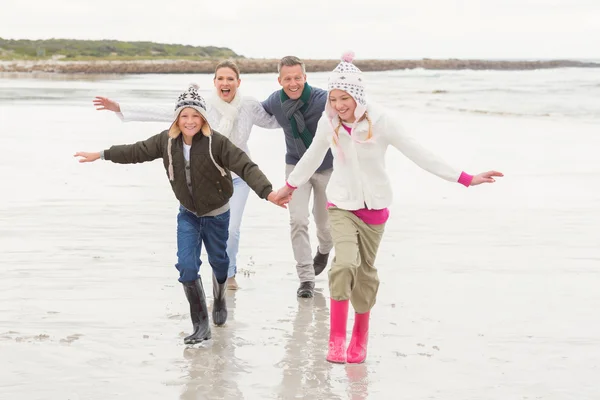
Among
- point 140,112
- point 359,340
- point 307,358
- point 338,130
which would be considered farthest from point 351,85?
point 140,112

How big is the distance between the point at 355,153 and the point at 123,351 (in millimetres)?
1912

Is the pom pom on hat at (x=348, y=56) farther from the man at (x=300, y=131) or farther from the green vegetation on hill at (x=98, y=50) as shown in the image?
the green vegetation on hill at (x=98, y=50)

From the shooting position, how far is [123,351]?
18.8 feet

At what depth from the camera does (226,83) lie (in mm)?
7324

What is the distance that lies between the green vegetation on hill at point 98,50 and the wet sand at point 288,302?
86.2m

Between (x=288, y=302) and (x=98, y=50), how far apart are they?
382 ft

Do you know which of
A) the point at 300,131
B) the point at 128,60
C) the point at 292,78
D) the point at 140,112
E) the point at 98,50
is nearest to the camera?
the point at 140,112

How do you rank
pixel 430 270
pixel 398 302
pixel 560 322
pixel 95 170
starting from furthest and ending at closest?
pixel 95 170
pixel 430 270
pixel 398 302
pixel 560 322

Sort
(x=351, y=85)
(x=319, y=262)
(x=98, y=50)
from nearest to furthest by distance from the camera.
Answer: (x=351, y=85) < (x=319, y=262) < (x=98, y=50)

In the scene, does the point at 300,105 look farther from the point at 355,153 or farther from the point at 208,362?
the point at 208,362

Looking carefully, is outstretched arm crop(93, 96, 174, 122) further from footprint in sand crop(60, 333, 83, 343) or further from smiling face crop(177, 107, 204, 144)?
footprint in sand crop(60, 333, 83, 343)

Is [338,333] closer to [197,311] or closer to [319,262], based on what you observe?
[197,311]

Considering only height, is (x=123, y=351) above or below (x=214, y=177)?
below

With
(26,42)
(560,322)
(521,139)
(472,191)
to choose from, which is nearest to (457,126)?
(521,139)
